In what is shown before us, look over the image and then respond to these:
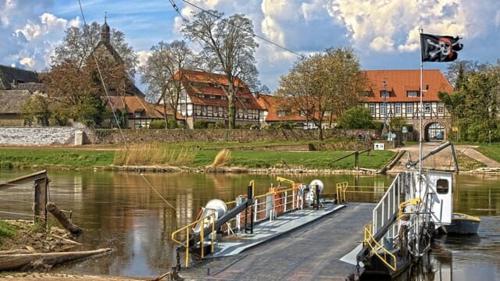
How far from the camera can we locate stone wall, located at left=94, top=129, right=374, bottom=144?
9125 centimetres

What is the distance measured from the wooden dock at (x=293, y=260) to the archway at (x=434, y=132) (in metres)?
→ 94.9

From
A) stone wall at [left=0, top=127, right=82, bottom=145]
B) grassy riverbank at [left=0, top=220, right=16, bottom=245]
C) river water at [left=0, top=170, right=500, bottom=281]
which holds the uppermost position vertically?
stone wall at [left=0, top=127, right=82, bottom=145]

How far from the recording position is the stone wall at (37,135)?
9427 cm

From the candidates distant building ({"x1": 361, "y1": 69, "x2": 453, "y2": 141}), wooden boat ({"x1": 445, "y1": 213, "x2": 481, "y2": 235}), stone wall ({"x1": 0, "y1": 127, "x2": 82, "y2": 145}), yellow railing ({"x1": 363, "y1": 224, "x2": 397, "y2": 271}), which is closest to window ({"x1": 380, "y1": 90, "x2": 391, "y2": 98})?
distant building ({"x1": 361, "y1": 69, "x2": 453, "y2": 141})

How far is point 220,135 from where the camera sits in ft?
301

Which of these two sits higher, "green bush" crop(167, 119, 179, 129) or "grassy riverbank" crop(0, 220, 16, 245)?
"green bush" crop(167, 119, 179, 129)

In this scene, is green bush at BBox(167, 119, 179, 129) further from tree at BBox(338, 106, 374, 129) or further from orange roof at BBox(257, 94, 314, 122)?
tree at BBox(338, 106, 374, 129)

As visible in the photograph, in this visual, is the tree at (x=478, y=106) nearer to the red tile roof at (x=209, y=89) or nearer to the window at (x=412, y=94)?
the window at (x=412, y=94)

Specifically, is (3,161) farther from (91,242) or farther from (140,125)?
(91,242)

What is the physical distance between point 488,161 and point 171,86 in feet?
146

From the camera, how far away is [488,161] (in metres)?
69.9

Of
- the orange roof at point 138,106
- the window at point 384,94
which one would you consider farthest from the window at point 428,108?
the orange roof at point 138,106

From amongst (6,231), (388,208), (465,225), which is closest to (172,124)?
(465,225)

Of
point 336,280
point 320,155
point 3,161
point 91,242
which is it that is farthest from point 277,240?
point 3,161
